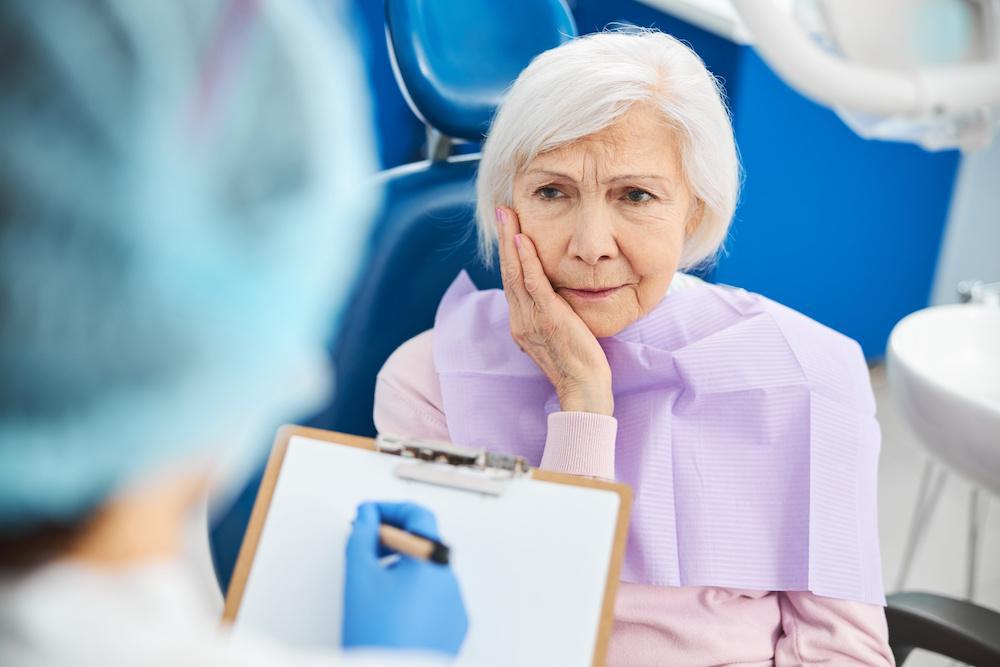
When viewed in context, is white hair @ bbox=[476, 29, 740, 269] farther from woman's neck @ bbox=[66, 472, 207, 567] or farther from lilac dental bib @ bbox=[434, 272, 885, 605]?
woman's neck @ bbox=[66, 472, 207, 567]

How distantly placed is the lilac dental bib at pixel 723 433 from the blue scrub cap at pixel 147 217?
0.74m

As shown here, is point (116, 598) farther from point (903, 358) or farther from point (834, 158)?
point (834, 158)

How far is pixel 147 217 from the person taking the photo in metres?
0.49

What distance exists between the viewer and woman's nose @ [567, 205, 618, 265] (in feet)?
4.02

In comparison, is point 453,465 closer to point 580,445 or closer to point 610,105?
point 580,445

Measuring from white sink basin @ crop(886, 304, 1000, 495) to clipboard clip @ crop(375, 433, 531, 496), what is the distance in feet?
2.83

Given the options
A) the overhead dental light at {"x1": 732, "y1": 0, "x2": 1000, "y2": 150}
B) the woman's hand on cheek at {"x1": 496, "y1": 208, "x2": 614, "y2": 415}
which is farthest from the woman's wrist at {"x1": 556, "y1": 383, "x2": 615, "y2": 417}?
the overhead dental light at {"x1": 732, "y1": 0, "x2": 1000, "y2": 150}

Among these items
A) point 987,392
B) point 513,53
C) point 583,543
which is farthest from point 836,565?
point 513,53

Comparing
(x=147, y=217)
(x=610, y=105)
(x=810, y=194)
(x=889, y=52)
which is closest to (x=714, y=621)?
(x=610, y=105)

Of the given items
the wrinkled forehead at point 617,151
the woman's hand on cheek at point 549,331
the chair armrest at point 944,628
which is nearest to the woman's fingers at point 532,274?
the woman's hand on cheek at point 549,331

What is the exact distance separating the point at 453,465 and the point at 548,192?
0.48 meters

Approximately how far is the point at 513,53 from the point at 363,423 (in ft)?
1.91

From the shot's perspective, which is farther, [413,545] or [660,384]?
[660,384]

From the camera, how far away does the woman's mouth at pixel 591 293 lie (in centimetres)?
128
